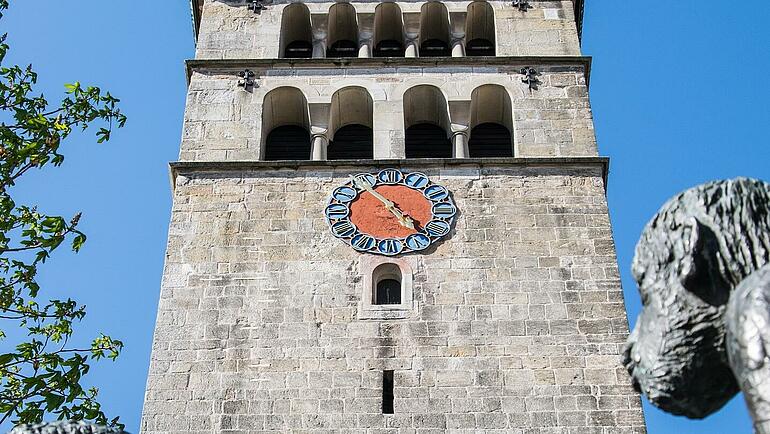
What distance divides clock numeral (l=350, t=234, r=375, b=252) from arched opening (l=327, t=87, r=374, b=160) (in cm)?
281

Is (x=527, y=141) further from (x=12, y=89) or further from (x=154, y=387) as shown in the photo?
(x=12, y=89)

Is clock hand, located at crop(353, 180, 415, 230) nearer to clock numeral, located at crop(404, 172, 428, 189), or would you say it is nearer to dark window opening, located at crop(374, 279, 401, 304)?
clock numeral, located at crop(404, 172, 428, 189)

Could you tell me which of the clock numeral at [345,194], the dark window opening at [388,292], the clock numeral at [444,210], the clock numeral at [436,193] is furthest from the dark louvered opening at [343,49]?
the dark window opening at [388,292]

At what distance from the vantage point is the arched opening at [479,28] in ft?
71.4

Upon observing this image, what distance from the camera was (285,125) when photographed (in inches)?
786

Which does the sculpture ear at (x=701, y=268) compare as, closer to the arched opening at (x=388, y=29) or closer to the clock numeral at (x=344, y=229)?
the clock numeral at (x=344, y=229)

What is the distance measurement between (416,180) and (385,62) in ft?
10.3

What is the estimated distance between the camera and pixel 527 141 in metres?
18.8

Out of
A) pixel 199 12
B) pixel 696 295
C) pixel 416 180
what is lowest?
pixel 696 295

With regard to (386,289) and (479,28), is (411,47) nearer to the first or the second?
(479,28)

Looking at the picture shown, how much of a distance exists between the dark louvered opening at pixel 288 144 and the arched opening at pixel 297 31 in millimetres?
2032

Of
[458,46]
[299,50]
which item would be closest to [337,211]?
[299,50]

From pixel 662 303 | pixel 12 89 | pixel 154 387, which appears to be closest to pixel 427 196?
pixel 154 387

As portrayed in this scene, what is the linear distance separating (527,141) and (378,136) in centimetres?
216
